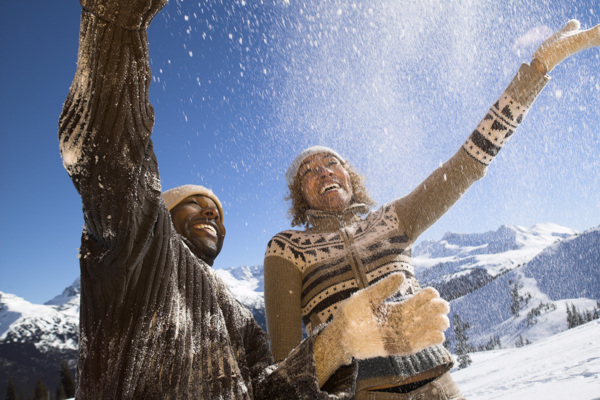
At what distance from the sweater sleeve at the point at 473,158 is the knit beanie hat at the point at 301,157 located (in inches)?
32.4

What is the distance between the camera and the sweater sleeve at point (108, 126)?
3.31ft

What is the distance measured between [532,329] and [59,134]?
150 meters

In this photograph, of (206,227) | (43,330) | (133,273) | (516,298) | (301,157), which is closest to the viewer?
(133,273)

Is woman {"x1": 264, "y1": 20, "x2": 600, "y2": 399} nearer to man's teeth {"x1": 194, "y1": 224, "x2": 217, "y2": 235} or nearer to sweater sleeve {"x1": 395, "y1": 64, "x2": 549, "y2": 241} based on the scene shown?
sweater sleeve {"x1": 395, "y1": 64, "x2": 549, "y2": 241}

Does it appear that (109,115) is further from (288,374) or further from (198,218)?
(198,218)

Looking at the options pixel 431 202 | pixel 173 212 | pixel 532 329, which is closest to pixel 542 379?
pixel 431 202

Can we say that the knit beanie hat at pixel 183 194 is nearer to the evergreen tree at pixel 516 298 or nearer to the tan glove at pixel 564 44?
the tan glove at pixel 564 44

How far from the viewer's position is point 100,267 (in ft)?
3.82

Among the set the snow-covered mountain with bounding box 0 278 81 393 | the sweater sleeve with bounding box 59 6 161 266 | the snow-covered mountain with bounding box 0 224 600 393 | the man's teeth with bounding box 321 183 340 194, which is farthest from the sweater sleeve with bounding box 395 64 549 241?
the snow-covered mountain with bounding box 0 278 81 393

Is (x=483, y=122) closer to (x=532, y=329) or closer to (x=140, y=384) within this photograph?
(x=140, y=384)

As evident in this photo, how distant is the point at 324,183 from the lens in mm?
2982

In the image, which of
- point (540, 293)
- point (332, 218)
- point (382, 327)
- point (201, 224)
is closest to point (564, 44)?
point (332, 218)

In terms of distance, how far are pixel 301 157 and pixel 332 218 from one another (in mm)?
628

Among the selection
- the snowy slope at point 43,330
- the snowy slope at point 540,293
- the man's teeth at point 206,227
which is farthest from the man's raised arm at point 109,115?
the snowy slope at point 43,330
